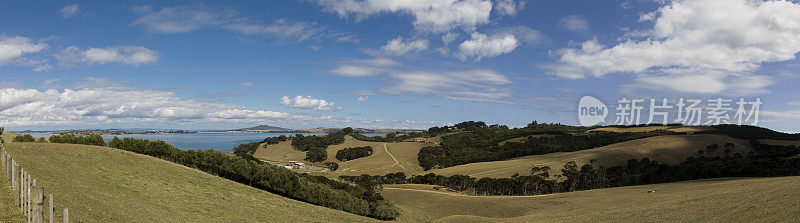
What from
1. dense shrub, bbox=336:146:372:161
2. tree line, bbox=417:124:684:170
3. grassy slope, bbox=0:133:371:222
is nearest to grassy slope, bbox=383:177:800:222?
grassy slope, bbox=0:133:371:222

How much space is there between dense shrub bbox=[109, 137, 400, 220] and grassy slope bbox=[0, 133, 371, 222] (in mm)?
5885

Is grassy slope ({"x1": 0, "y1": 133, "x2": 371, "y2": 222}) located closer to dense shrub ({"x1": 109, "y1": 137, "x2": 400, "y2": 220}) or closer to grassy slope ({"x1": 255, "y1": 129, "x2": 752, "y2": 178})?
dense shrub ({"x1": 109, "y1": 137, "x2": 400, "y2": 220})

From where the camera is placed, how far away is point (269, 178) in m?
54.5

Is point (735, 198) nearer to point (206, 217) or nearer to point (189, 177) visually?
point (206, 217)

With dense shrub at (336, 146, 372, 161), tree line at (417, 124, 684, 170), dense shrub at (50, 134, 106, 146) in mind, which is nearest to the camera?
dense shrub at (50, 134, 106, 146)

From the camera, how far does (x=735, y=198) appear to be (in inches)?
1359

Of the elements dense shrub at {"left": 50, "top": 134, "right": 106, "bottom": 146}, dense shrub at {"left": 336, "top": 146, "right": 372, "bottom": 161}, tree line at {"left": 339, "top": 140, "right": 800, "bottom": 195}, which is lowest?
dense shrub at {"left": 336, "top": 146, "right": 372, "bottom": 161}

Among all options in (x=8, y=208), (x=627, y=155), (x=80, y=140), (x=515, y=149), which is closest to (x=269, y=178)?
(x=80, y=140)

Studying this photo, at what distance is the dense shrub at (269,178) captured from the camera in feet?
173

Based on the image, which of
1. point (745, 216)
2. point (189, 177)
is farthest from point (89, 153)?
point (745, 216)

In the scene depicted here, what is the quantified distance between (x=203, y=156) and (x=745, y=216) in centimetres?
6578

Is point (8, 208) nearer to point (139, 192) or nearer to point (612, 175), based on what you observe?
point (139, 192)

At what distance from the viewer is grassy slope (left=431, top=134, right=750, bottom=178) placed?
12269 centimetres

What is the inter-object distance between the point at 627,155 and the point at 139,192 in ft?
478
